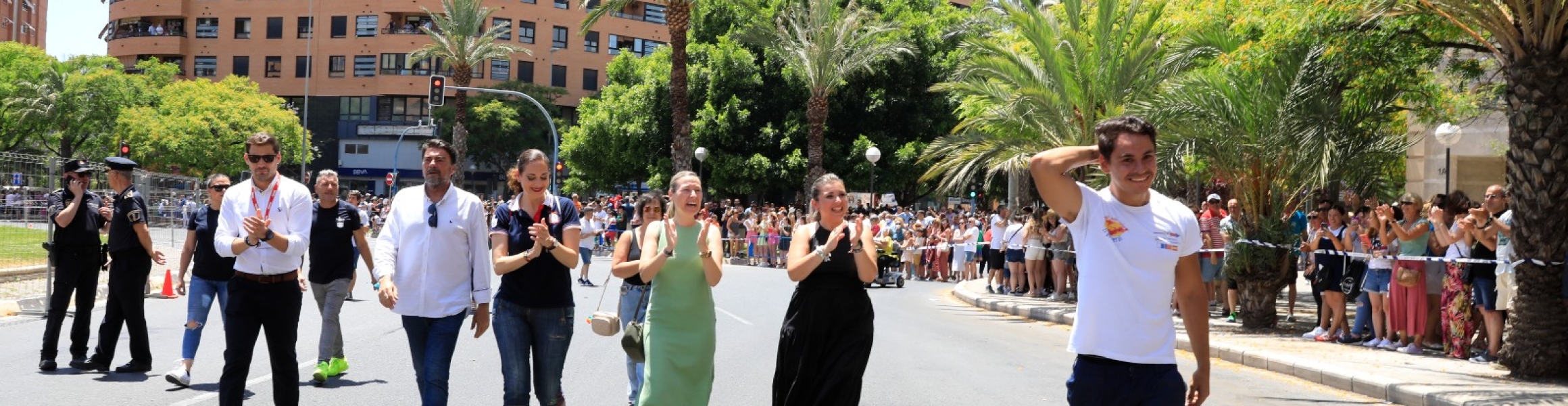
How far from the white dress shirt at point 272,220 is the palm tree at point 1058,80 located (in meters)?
13.9

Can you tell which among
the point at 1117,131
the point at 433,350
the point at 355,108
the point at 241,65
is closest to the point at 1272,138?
the point at 1117,131

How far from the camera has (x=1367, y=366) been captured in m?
11.0

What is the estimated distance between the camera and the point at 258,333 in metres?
6.64

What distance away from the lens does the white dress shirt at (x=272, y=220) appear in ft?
21.5

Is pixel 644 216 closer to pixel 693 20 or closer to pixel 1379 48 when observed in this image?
pixel 1379 48

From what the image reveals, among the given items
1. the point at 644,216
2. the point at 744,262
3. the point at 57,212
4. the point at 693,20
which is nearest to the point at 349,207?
the point at 644,216

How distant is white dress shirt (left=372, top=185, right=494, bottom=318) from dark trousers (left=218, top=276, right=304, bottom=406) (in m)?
0.62

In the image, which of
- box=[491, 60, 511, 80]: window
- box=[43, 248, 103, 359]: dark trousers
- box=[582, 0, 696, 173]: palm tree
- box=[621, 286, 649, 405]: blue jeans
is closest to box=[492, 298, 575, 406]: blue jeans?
box=[621, 286, 649, 405]: blue jeans

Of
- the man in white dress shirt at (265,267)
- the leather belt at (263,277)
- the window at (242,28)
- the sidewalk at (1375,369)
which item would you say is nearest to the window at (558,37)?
the window at (242,28)

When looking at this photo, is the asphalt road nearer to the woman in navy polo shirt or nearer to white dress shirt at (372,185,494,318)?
the woman in navy polo shirt

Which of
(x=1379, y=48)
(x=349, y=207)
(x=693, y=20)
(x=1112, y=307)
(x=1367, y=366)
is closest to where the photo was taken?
(x=1112, y=307)

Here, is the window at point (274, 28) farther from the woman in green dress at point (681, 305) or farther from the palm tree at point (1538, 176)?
the woman in green dress at point (681, 305)

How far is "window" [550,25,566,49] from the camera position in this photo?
73.2 metres

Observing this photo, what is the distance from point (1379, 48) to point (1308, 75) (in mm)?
794
